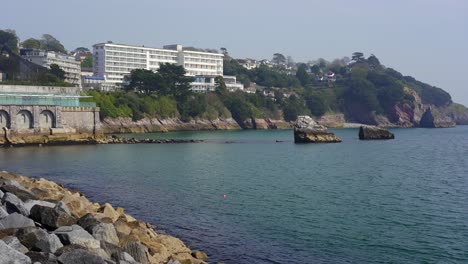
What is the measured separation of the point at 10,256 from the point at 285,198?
24.8m

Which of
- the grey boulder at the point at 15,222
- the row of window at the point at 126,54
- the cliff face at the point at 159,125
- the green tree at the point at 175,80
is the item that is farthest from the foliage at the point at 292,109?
the grey boulder at the point at 15,222

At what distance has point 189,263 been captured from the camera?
1939 cm

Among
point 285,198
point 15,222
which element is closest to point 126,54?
point 285,198

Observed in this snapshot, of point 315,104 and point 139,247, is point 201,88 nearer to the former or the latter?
point 315,104

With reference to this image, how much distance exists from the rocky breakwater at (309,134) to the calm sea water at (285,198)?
2393 cm

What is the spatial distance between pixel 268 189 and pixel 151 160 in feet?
81.4

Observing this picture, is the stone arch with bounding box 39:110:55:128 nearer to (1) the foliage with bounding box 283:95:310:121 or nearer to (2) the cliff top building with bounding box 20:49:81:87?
(2) the cliff top building with bounding box 20:49:81:87

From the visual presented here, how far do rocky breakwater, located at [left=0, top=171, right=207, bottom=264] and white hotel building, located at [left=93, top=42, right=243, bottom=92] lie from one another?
133872 millimetres

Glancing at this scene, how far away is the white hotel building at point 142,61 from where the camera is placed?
166 m

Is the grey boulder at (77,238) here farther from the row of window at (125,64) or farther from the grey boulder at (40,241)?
the row of window at (125,64)

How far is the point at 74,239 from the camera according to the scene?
16.5m

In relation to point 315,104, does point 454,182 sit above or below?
below

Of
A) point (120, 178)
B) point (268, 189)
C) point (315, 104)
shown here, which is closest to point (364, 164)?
point (268, 189)

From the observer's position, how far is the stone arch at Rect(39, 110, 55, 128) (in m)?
81.6
